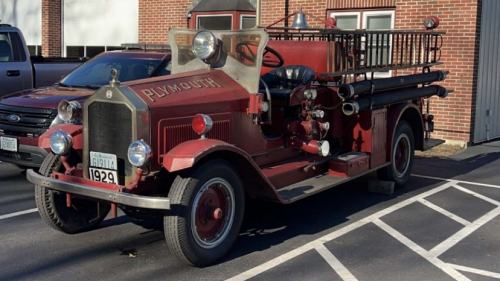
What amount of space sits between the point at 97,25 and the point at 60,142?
1341cm

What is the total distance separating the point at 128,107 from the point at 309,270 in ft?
6.47

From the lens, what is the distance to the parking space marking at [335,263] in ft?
16.1

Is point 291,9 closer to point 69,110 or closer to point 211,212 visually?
point 69,110

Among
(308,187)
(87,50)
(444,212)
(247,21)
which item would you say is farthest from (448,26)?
(87,50)

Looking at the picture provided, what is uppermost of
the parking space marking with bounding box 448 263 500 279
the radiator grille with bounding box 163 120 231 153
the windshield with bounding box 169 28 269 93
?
the windshield with bounding box 169 28 269 93

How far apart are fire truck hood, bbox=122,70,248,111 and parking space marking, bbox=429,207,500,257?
2279 mm

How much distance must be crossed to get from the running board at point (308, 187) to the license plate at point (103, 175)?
1.51 metres

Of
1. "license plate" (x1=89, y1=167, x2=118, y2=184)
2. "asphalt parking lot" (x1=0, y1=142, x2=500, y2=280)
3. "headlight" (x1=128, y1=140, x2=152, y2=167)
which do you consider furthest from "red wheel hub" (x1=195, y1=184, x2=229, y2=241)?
"license plate" (x1=89, y1=167, x2=118, y2=184)

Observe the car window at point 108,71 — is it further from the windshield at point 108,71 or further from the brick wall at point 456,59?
the brick wall at point 456,59

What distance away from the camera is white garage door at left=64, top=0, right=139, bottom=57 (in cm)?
1727

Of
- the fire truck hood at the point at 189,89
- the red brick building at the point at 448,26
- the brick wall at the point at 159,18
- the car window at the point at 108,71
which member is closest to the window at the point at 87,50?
the brick wall at the point at 159,18

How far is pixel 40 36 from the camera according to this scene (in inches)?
760

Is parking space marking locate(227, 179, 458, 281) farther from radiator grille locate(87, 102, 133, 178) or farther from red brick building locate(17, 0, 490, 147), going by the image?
red brick building locate(17, 0, 490, 147)

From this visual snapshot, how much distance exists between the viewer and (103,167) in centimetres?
529
